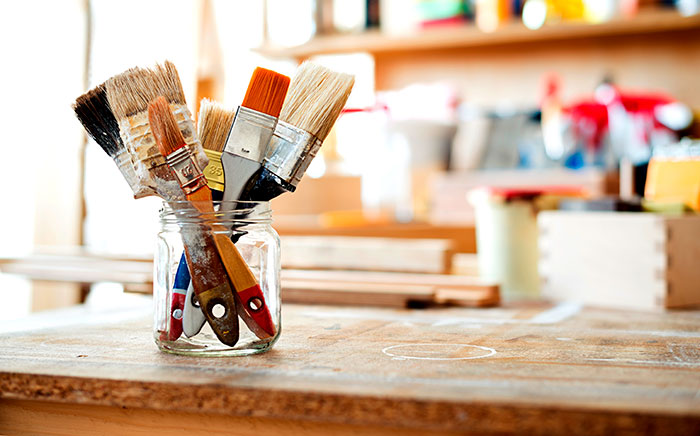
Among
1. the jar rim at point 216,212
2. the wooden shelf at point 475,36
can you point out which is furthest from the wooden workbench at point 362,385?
the wooden shelf at point 475,36

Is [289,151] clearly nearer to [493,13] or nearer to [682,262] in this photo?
[682,262]

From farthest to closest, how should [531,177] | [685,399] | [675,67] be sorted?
[675,67] < [531,177] < [685,399]

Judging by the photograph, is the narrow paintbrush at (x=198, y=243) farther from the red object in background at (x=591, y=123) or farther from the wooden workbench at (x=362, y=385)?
the red object in background at (x=591, y=123)

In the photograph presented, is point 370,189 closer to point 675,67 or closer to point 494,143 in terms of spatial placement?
point 494,143

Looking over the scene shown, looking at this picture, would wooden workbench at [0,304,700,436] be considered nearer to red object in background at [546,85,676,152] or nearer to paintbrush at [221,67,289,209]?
paintbrush at [221,67,289,209]

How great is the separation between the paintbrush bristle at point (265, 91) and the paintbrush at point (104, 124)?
11cm

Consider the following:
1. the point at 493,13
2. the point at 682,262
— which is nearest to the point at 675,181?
the point at 682,262

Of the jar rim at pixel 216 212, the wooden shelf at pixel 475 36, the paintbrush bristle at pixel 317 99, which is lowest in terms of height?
the jar rim at pixel 216 212

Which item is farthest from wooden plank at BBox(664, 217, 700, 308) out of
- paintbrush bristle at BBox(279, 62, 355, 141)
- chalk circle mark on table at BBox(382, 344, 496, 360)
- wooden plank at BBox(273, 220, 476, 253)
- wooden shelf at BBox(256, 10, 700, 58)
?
wooden shelf at BBox(256, 10, 700, 58)

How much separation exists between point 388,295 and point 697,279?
1.40 ft

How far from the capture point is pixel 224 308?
0.63m

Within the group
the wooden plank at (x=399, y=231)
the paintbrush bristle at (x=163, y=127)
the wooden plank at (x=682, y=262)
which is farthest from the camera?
the wooden plank at (x=399, y=231)

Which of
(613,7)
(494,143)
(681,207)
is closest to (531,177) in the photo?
(494,143)

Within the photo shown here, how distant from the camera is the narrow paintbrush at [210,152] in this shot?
640 mm
